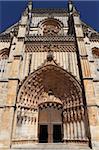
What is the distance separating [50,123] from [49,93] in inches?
74.9

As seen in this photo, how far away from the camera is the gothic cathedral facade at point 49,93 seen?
11531mm

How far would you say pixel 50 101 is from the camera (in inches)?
534

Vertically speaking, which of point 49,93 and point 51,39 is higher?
point 51,39

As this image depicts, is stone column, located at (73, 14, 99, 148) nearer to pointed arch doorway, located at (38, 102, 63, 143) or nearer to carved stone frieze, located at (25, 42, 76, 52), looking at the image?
carved stone frieze, located at (25, 42, 76, 52)

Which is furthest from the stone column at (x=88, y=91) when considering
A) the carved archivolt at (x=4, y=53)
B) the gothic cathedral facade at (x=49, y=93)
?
the carved archivolt at (x=4, y=53)

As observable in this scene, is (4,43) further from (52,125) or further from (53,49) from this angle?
(52,125)

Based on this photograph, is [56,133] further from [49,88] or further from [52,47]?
[52,47]

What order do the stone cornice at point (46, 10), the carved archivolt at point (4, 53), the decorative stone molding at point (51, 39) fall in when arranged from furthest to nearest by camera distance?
the stone cornice at point (46, 10) → the carved archivolt at point (4, 53) → the decorative stone molding at point (51, 39)

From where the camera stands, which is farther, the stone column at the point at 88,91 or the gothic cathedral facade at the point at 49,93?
the gothic cathedral facade at the point at 49,93

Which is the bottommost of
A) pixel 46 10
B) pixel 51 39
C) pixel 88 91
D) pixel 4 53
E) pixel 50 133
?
pixel 50 133

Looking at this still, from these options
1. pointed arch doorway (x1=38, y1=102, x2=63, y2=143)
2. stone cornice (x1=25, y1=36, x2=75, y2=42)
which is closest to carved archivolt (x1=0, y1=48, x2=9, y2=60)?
stone cornice (x1=25, y1=36, x2=75, y2=42)

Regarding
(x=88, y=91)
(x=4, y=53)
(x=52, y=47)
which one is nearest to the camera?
(x=88, y=91)

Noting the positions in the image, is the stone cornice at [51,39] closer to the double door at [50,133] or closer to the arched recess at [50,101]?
the arched recess at [50,101]

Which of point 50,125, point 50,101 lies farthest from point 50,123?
point 50,101
